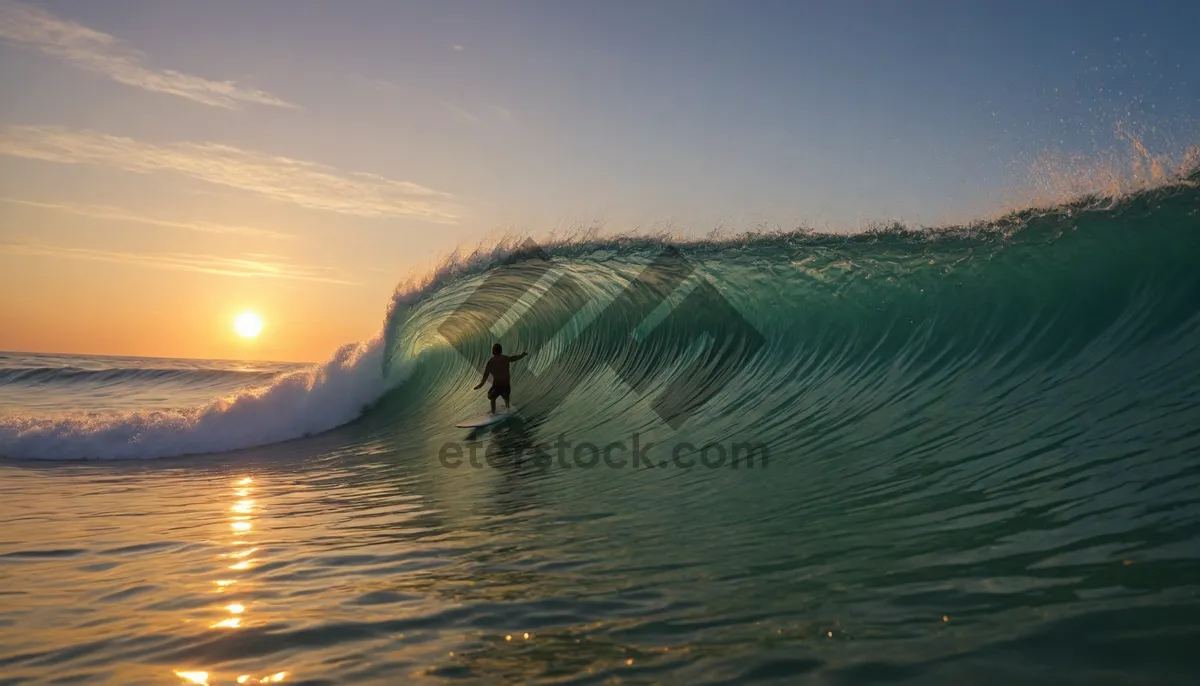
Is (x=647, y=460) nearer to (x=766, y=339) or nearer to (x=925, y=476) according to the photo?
(x=925, y=476)

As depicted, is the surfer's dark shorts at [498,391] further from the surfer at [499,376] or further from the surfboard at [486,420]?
the surfboard at [486,420]

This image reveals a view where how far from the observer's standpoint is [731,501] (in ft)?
18.0

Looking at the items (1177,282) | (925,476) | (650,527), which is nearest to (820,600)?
(650,527)

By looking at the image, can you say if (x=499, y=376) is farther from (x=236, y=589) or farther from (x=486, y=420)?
(x=236, y=589)

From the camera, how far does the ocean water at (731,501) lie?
2967 mm

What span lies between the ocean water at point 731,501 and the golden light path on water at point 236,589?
2 cm
